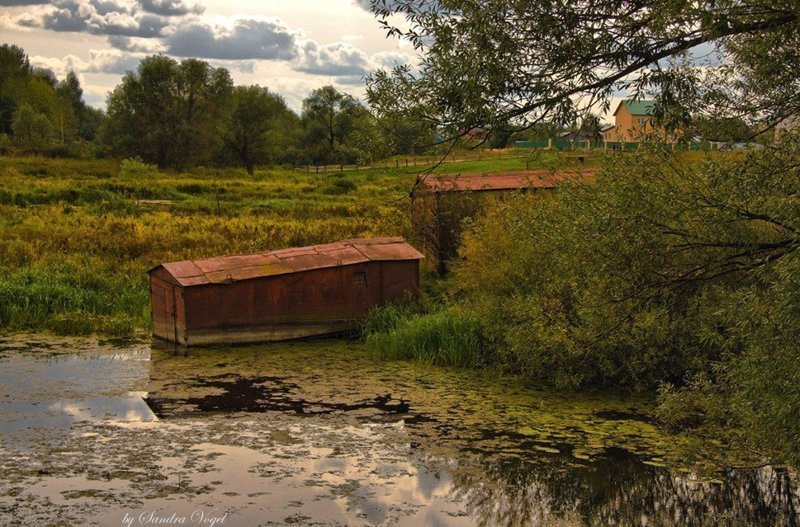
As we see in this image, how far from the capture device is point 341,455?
Result: 9930 mm

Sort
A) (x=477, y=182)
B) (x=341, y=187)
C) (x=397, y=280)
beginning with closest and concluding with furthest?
(x=397, y=280), (x=477, y=182), (x=341, y=187)

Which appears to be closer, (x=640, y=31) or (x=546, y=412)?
(x=640, y=31)

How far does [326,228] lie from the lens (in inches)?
1078

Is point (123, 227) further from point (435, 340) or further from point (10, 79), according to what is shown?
point (10, 79)

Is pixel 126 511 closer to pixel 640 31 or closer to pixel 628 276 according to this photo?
pixel 628 276

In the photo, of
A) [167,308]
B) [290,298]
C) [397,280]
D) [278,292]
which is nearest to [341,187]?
[397,280]

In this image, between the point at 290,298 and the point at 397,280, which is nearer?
the point at 290,298

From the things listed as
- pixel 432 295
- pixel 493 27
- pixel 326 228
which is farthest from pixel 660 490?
pixel 326 228

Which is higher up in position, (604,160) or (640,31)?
(640,31)

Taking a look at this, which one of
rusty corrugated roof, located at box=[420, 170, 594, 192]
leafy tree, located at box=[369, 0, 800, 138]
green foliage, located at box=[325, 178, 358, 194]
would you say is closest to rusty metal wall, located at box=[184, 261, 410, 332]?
rusty corrugated roof, located at box=[420, 170, 594, 192]

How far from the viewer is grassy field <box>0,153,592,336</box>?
17250 mm

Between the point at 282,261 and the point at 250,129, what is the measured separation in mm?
51956

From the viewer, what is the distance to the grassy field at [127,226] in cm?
1725

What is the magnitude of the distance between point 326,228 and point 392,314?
11370 mm
